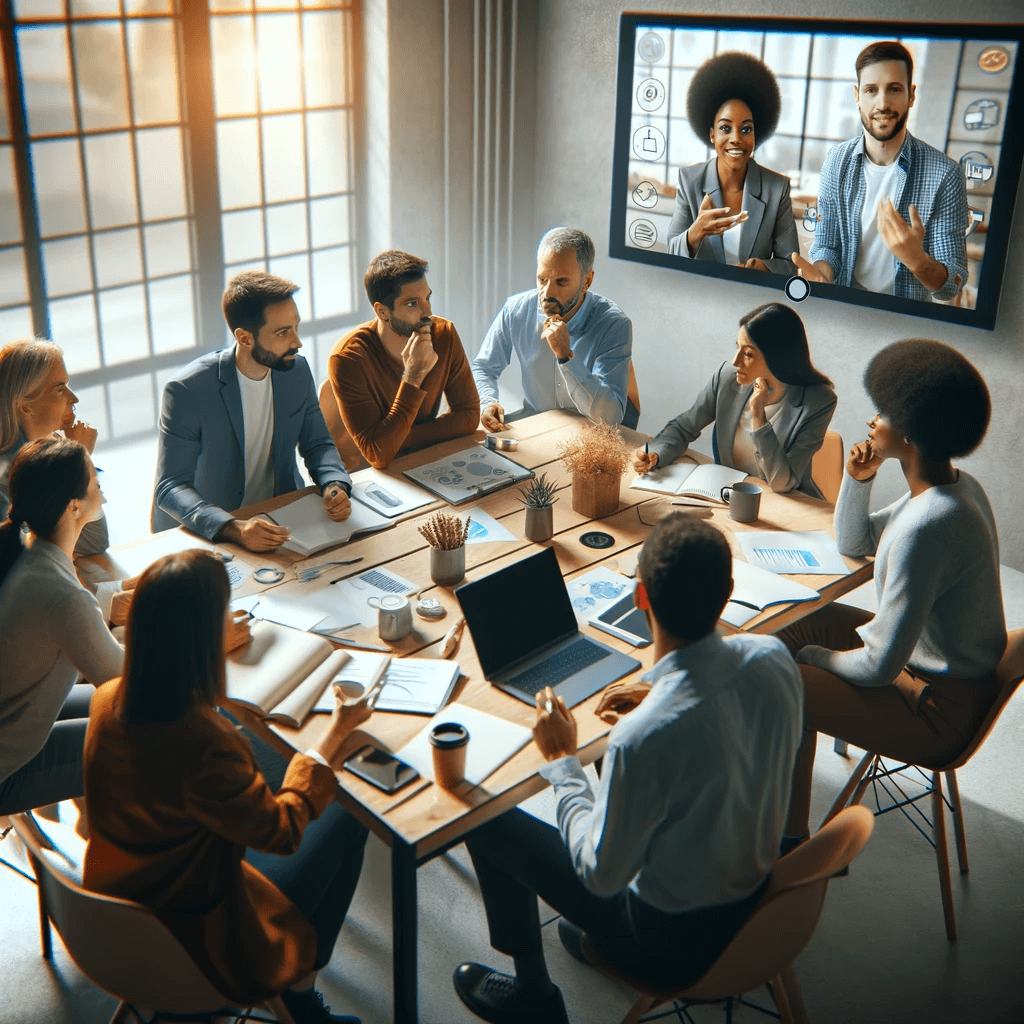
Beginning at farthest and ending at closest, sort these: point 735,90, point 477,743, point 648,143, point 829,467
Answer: point 648,143 → point 735,90 → point 829,467 → point 477,743

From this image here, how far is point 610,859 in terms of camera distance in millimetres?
1808

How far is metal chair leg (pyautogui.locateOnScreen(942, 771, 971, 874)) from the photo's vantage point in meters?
2.80

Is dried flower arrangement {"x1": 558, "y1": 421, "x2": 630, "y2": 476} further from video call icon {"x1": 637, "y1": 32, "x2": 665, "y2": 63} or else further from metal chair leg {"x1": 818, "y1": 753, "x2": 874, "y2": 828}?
video call icon {"x1": 637, "y1": 32, "x2": 665, "y2": 63}

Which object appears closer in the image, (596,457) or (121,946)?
(121,946)

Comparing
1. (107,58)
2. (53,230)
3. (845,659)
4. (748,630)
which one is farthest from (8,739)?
(107,58)

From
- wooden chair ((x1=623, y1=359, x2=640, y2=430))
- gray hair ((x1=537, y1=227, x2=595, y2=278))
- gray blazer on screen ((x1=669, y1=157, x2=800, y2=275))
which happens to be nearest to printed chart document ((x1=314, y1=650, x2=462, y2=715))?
wooden chair ((x1=623, y1=359, x2=640, y2=430))

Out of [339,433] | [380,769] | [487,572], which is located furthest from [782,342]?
[380,769]

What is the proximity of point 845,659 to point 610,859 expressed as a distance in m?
1.08

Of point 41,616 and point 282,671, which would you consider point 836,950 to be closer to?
point 282,671

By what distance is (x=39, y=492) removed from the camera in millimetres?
2258

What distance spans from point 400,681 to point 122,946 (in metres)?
0.78

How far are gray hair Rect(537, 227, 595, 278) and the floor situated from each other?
1.94 meters

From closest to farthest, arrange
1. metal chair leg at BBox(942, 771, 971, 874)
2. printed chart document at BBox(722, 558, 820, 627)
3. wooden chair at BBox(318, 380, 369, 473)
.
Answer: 1. printed chart document at BBox(722, 558, 820, 627)
2. metal chair leg at BBox(942, 771, 971, 874)
3. wooden chair at BBox(318, 380, 369, 473)

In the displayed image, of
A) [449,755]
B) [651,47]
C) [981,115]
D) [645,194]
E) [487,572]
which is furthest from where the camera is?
[645,194]
